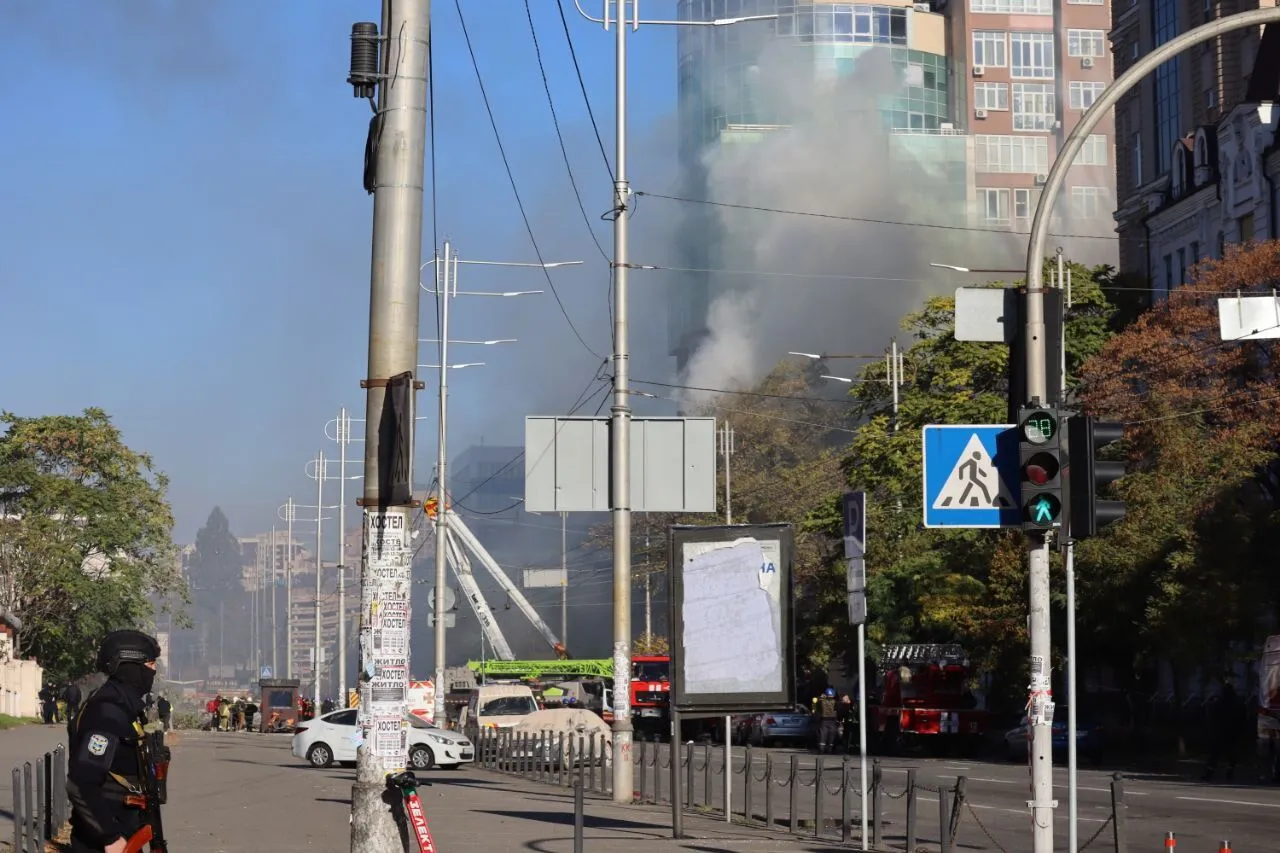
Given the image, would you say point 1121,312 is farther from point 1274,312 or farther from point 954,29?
point 954,29

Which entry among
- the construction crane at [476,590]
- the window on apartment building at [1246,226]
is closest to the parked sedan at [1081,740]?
the window on apartment building at [1246,226]

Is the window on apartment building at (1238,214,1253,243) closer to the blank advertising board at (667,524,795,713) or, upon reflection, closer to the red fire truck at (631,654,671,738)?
the red fire truck at (631,654,671,738)

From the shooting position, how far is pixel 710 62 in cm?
14088

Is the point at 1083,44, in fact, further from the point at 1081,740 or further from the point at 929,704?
the point at 1081,740

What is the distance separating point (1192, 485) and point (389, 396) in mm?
34346

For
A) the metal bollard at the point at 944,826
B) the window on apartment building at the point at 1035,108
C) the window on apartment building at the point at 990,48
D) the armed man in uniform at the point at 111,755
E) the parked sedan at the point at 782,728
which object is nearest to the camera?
the armed man in uniform at the point at 111,755

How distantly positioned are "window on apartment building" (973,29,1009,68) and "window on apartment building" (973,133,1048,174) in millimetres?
5248

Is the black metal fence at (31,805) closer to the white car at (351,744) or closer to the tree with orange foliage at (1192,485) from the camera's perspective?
the white car at (351,744)

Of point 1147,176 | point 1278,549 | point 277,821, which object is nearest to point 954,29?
point 1147,176

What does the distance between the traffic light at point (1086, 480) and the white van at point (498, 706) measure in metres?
31.8

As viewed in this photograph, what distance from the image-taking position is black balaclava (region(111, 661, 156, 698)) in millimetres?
9609

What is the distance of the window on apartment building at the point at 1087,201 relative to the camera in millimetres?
131000

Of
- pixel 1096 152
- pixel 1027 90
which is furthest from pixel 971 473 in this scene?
pixel 1096 152

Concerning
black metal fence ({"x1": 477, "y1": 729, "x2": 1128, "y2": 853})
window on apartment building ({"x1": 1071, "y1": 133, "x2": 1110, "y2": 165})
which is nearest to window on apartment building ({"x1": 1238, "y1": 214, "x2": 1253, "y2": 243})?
black metal fence ({"x1": 477, "y1": 729, "x2": 1128, "y2": 853})
